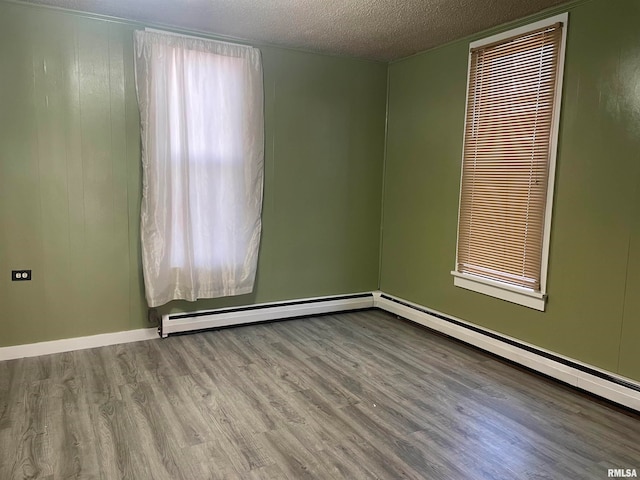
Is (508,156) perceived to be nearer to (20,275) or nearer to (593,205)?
(593,205)

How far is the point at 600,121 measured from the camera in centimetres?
287

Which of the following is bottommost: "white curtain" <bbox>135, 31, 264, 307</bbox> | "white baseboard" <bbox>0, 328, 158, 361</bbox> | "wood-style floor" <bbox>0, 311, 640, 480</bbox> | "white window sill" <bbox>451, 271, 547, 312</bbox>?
"wood-style floor" <bbox>0, 311, 640, 480</bbox>

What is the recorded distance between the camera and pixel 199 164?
3.75 m

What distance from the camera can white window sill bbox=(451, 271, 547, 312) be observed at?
10.7 feet

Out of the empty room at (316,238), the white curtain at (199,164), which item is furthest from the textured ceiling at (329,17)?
the white curtain at (199,164)

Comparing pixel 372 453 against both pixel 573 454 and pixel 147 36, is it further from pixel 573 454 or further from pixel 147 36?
pixel 147 36

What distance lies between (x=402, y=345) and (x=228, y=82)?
254cm

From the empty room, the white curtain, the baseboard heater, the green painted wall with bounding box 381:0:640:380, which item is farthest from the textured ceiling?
the baseboard heater

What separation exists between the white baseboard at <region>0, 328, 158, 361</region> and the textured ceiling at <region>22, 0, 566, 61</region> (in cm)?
236

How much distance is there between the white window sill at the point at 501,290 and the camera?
3250 millimetres

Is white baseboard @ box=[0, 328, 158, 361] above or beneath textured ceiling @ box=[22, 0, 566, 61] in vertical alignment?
beneath

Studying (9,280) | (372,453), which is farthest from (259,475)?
(9,280)

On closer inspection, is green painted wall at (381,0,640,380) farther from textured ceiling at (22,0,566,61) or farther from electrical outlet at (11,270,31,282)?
electrical outlet at (11,270,31,282)

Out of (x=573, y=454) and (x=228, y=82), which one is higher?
(x=228, y=82)
